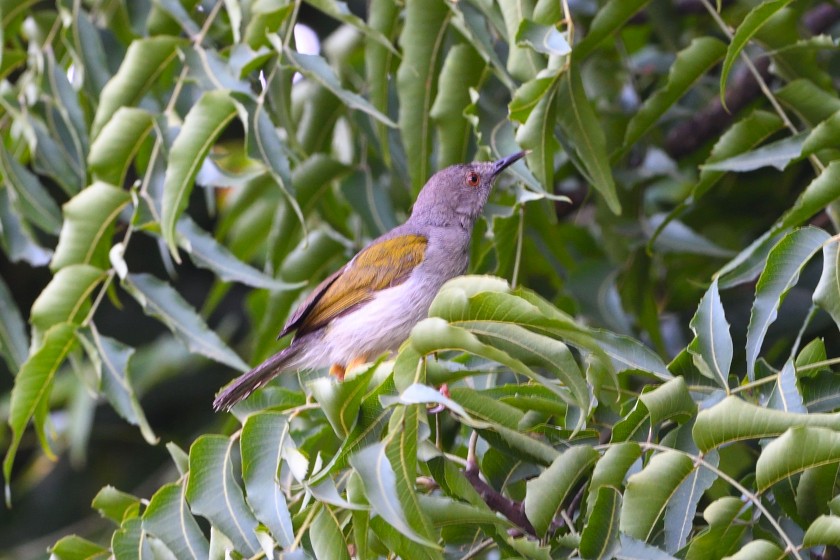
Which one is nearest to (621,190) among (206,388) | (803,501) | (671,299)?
(671,299)

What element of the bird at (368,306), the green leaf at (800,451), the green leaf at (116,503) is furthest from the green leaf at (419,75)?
the green leaf at (800,451)

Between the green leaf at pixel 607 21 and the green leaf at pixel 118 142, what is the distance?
1601 mm

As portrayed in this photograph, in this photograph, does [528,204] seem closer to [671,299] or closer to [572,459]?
[671,299]

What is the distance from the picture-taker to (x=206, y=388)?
25.4 ft

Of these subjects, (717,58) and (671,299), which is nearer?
(717,58)

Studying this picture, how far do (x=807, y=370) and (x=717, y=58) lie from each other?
1427mm

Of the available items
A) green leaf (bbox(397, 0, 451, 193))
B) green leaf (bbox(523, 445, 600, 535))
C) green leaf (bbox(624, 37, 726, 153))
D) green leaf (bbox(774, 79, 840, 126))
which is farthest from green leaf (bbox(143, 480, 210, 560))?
green leaf (bbox(774, 79, 840, 126))

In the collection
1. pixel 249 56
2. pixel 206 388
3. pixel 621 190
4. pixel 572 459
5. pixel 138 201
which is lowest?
pixel 206 388

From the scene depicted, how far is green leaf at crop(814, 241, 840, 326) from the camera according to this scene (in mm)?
2703

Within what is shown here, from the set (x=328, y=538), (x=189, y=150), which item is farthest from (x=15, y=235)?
(x=328, y=538)

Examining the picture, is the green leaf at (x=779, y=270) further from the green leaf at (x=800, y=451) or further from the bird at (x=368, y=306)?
the bird at (x=368, y=306)

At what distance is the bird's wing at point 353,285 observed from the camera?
4188 mm

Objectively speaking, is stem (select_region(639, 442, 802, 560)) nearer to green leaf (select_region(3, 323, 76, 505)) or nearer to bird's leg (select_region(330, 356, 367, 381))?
bird's leg (select_region(330, 356, 367, 381))

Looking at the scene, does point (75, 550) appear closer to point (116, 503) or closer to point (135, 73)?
point (116, 503)
